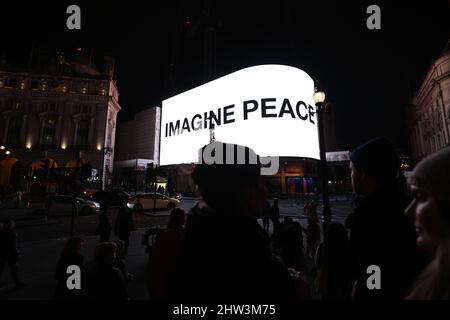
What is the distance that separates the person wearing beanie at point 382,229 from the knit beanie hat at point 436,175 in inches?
27.0

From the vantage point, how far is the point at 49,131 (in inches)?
1773

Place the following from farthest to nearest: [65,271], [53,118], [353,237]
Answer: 1. [53,118]
2. [65,271]
3. [353,237]

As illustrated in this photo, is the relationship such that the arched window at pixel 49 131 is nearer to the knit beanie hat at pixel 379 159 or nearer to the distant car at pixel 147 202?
the distant car at pixel 147 202

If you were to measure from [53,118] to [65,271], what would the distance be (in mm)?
52308

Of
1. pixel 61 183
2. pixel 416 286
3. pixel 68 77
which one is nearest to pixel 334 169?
pixel 61 183

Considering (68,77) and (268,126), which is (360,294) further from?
(68,77)

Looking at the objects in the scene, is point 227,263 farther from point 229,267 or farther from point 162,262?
point 162,262

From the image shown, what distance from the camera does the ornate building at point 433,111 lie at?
39522 mm

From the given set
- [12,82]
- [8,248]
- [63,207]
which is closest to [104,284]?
[8,248]

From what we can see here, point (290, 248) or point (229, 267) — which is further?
point (290, 248)

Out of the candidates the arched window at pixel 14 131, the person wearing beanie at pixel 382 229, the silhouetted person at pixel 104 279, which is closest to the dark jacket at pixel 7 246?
the silhouetted person at pixel 104 279
